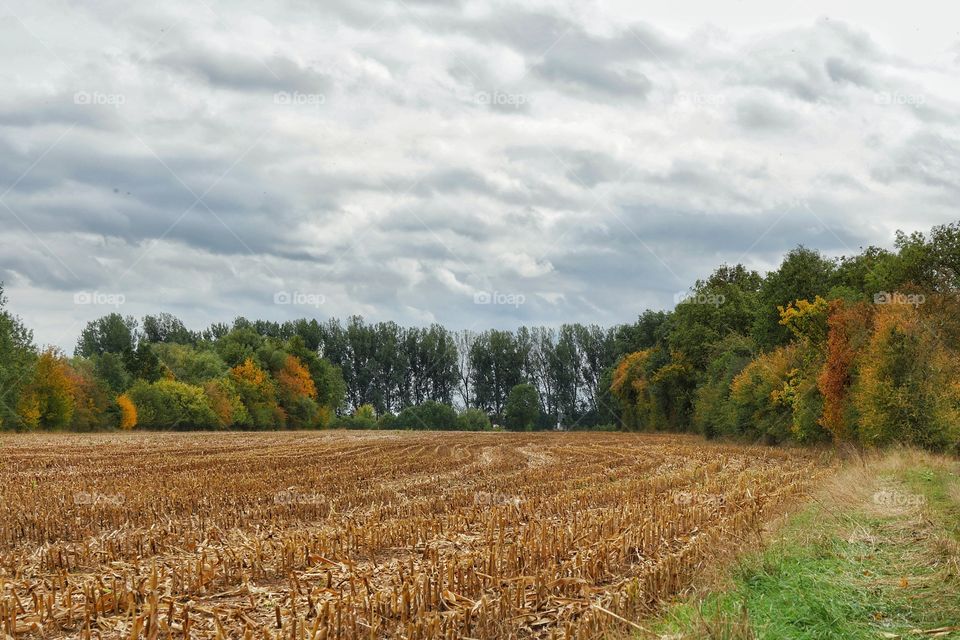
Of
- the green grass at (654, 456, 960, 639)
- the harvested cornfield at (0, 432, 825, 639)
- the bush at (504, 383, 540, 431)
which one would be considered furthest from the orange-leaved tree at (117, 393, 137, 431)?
the green grass at (654, 456, 960, 639)

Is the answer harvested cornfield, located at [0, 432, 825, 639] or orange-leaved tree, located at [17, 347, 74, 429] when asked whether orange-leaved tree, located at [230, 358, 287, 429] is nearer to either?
orange-leaved tree, located at [17, 347, 74, 429]

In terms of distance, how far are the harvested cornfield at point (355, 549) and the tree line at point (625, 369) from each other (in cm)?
1340

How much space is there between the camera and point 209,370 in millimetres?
102438

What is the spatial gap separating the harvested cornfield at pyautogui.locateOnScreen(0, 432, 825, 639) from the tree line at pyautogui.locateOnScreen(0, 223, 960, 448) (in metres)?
13.4

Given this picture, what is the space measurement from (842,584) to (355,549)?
6.72m

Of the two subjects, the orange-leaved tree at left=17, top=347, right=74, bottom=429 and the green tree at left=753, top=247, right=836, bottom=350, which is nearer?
the green tree at left=753, top=247, right=836, bottom=350

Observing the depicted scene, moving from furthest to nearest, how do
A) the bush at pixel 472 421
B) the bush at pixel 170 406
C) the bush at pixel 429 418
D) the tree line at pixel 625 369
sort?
the bush at pixel 472 421 → the bush at pixel 429 418 → the bush at pixel 170 406 → the tree line at pixel 625 369

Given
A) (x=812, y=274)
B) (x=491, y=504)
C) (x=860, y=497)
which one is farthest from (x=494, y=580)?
(x=812, y=274)

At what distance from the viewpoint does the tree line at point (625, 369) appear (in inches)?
1406

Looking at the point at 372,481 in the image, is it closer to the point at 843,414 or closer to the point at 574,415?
the point at 843,414

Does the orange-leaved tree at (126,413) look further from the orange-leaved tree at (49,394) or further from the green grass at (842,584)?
the green grass at (842,584)

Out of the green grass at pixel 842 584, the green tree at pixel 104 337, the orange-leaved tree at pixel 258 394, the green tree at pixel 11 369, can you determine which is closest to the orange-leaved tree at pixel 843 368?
the green grass at pixel 842 584

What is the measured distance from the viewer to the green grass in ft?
26.1

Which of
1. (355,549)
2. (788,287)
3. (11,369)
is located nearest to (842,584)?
(355,549)
